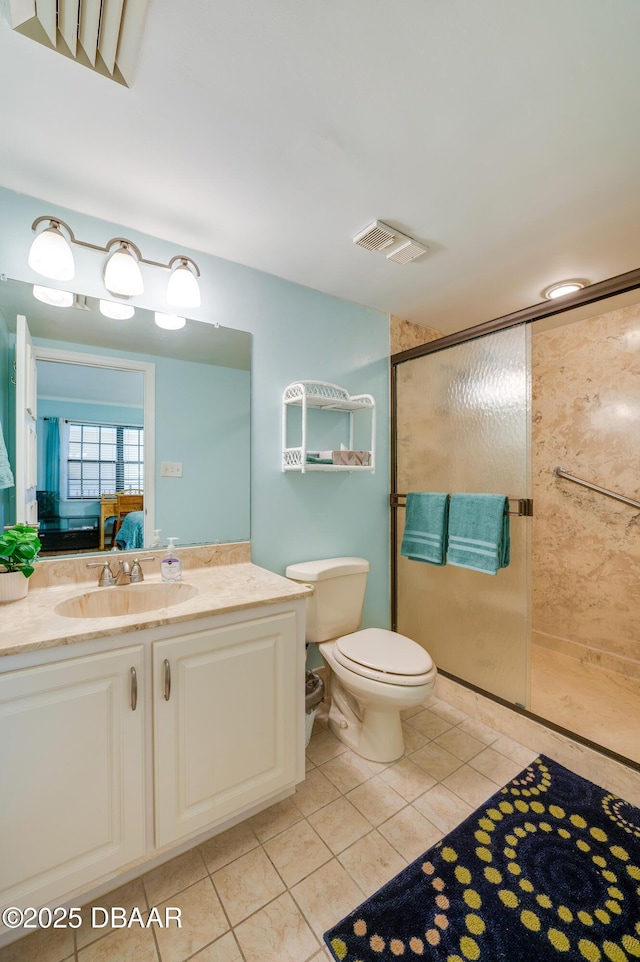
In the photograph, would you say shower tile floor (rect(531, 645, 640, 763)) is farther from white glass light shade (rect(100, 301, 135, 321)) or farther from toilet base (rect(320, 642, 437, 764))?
white glass light shade (rect(100, 301, 135, 321))

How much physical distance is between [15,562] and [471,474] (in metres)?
1.93

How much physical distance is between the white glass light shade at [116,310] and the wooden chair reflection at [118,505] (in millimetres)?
687

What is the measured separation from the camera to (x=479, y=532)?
5.99 feet

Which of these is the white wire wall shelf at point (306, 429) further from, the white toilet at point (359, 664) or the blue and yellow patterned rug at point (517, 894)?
the blue and yellow patterned rug at point (517, 894)

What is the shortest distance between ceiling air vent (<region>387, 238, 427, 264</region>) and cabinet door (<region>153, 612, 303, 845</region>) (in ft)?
5.07

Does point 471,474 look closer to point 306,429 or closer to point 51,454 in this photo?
point 306,429

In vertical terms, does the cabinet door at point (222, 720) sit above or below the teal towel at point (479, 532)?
below

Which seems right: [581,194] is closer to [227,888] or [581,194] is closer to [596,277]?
[596,277]

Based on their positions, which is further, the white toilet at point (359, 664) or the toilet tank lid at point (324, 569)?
the toilet tank lid at point (324, 569)

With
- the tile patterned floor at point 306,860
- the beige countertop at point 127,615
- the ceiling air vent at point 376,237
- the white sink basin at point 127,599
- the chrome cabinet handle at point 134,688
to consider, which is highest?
the ceiling air vent at point 376,237

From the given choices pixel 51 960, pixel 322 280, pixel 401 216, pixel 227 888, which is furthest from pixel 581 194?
pixel 51 960

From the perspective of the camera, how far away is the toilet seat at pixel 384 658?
151 centimetres

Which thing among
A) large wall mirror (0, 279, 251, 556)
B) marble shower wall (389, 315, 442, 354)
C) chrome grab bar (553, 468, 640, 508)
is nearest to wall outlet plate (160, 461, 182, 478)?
large wall mirror (0, 279, 251, 556)

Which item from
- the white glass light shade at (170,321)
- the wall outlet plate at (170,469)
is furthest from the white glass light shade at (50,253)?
the wall outlet plate at (170,469)
